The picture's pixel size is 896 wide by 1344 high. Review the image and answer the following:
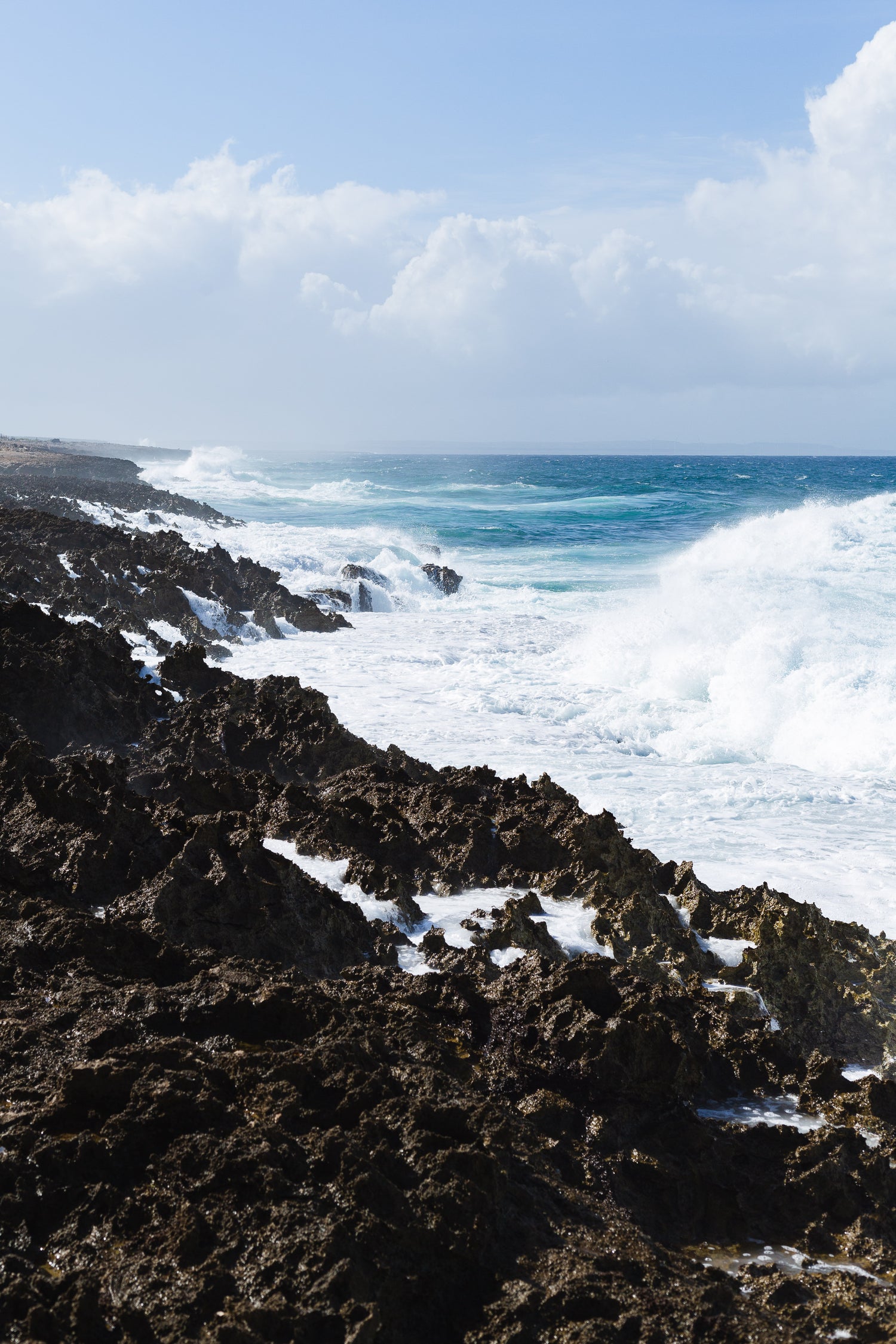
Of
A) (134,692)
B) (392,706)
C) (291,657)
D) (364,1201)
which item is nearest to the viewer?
(364,1201)

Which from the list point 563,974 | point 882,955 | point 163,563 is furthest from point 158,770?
point 163,563

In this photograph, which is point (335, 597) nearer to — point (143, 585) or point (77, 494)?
point (143, 585)

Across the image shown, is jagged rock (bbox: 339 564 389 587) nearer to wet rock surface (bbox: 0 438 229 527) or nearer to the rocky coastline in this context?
wet rock surface (bbox: 0 438 229 527)

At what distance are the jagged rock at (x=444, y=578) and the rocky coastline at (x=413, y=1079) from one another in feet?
55.4

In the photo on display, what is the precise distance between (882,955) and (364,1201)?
3.44 meters

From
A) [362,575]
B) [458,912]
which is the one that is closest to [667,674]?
[458,912]

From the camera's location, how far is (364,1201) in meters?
2.20

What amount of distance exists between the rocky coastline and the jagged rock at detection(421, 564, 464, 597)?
55.4 feet

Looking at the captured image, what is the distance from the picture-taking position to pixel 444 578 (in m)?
23.4

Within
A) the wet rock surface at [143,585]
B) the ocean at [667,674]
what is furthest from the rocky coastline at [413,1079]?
the wet rock surface at [143,585]

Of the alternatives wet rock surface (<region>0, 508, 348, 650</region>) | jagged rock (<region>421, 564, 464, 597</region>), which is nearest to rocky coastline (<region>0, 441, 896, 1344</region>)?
wet rock surface (<region>0, 508, 348, 650</region>)

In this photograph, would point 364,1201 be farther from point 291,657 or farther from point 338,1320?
point 291,657

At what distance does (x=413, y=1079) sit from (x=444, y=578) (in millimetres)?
20954

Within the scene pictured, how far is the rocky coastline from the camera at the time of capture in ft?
6.73
